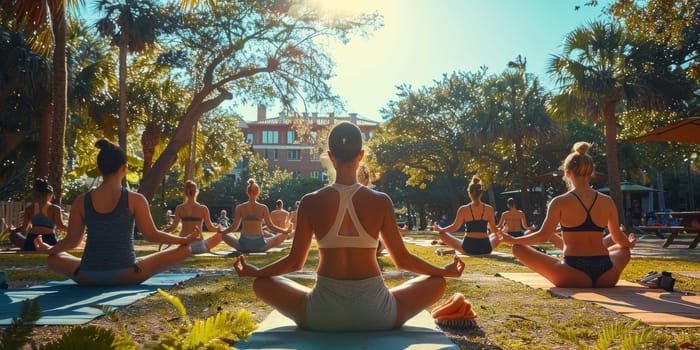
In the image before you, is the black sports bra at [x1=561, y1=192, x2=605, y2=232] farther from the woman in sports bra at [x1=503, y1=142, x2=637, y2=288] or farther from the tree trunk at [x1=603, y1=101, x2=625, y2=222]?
the tree trunk at [x1=603, y1=101, x2=625, y2=222]

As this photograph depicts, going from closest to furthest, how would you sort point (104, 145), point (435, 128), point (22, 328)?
point (22, 328) < point (104, 145) < point (435, 128)

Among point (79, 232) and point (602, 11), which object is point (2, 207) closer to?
point (79, 232)

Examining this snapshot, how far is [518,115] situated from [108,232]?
25533 mm

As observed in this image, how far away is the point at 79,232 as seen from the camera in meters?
5.71

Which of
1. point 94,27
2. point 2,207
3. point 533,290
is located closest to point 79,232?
point 533,290

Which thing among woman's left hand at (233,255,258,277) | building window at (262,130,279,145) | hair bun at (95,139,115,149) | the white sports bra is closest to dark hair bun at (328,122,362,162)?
the white sports bra

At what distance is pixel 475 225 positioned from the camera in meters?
11.1

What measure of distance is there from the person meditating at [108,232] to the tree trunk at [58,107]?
8.68 meters

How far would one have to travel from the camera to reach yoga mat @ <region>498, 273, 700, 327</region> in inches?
175

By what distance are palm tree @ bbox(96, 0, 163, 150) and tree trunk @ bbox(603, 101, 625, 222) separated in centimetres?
1627

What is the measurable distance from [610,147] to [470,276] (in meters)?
13.6

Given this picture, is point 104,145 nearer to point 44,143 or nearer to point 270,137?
point 44,143

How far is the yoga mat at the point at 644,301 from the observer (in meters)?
4.43

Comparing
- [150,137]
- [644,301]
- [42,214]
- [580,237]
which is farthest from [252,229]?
[150,137]
